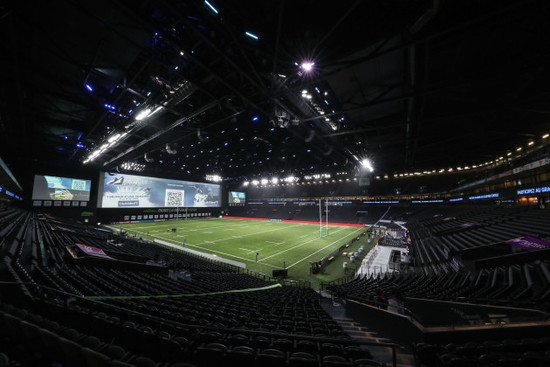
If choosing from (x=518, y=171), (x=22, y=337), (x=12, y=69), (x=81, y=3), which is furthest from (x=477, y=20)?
(x=518, y=171)

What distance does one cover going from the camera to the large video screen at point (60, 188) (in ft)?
109

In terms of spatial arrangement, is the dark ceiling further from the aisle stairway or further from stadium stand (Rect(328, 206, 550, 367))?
the aisle stairway

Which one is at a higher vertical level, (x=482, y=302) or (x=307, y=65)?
Answer: (x=307, y=65)

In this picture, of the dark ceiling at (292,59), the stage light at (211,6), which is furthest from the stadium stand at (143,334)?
the stage light at (211,6)

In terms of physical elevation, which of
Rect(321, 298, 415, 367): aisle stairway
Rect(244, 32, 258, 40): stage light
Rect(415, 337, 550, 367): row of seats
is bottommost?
Rect(321, 298, 415, 367): aisle stairway

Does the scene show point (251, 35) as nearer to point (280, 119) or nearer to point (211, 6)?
point (211, 6)

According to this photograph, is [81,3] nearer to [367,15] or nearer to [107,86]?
[107,86]

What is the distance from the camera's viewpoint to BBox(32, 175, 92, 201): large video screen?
3309cm

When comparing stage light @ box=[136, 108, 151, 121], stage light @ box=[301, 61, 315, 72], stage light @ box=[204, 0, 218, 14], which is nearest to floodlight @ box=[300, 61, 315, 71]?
stage light @ box=[301, 61, 315, 72]

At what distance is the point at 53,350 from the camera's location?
2.67m

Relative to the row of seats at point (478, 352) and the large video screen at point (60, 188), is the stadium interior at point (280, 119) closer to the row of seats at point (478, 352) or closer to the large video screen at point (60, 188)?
the row of seats at point (478, 352)

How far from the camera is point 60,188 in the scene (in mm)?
35375

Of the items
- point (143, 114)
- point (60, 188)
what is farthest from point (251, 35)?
point (60, 188)

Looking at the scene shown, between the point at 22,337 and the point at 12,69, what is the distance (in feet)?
31.9
